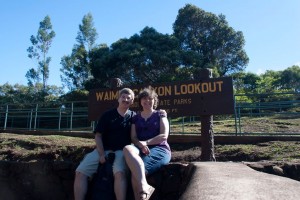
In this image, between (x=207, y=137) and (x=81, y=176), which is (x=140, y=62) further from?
(x=81, y=176)

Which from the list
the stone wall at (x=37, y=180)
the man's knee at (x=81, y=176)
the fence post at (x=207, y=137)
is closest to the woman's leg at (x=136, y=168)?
the man's knee at (x=81, y=176)

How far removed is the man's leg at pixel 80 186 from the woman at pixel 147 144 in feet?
2.07

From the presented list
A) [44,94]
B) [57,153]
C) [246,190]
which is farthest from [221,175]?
[44,94]

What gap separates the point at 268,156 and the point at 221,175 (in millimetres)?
3452

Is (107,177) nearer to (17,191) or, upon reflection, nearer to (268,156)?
(17,191)

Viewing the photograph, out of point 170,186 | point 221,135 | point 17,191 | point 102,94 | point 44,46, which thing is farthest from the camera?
point 44,46

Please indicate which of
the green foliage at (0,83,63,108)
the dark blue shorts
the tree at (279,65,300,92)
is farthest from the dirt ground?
the tree at (279,65,300,92)

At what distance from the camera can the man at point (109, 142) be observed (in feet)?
12.7

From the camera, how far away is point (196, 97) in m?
6.22

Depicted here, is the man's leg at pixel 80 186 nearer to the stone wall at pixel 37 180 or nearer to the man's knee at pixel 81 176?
the man's knee at pixel 81 176

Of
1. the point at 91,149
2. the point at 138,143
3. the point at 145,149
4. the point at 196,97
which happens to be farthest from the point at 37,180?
the point at 196,97

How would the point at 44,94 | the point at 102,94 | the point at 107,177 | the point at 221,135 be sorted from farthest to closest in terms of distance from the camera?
the point at 44,94
the point at 221,135
the point at 102,94
the point at 107,177

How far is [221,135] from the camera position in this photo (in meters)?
8.14

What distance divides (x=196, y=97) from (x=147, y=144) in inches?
98.2
